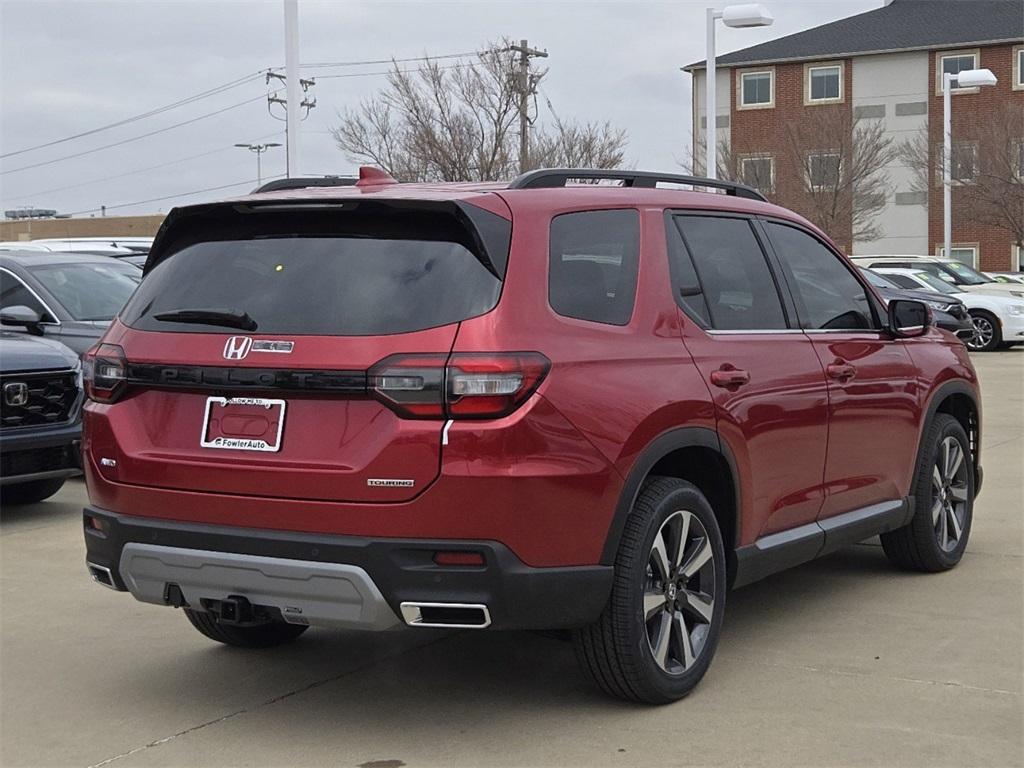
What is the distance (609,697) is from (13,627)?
112 inches

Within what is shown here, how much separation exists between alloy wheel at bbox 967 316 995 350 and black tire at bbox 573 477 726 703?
21129 millimetres

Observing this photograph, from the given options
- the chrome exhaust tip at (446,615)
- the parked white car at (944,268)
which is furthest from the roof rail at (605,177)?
the parked white car at (944,268)

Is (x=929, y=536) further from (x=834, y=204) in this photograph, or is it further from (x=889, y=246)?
(x=889, y=246)

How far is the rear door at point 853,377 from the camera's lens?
20.0 ft

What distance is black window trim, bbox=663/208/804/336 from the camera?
17.1 ft

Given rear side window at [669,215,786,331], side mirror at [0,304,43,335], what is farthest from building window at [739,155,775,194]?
rear side window at [669,215,786,331]

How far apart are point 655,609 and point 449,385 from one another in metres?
1.17

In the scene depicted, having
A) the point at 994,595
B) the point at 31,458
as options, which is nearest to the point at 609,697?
the point at 994,595

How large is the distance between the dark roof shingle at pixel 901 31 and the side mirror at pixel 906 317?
2154 inches

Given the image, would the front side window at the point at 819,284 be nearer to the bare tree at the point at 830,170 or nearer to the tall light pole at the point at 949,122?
the tall light pole at the point at 949,122

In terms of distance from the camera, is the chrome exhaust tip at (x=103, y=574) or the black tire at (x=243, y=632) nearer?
the chrome exhaust tip at (x=103, y=574)

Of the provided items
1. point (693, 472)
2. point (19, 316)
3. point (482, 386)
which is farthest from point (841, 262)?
point (19, 316)

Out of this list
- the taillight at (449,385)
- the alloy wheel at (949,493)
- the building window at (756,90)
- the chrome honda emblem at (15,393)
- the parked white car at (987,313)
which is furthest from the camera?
the building window at (756,90)

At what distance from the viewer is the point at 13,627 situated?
6395 millimetres
